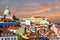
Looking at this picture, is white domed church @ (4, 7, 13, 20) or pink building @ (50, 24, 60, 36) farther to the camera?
pink building @ (50, 24, 60, 36)

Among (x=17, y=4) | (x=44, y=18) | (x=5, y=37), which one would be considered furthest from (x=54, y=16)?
(x=5, y=37)

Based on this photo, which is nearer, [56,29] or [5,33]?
[5,33]

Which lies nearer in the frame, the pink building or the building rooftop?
the building rooftop

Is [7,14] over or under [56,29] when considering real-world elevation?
over

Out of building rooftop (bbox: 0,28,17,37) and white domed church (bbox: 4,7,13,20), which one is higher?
white domed church (bbox: 4,7,13,20)

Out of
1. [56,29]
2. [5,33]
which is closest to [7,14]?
[5,33]

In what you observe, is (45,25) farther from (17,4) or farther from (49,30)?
(17,4)

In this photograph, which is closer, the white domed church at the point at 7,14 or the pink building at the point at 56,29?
the white domed church at the point at 7,14

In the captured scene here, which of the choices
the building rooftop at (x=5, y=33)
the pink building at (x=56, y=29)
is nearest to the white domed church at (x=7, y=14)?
the building rooftop at (x=5, y=33)

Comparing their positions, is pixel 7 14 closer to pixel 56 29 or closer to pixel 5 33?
pixel 5 33

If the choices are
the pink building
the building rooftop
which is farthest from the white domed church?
the pink building

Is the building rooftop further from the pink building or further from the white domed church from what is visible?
the pink building

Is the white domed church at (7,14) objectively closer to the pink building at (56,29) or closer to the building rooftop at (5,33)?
the building rooftop at (5,33)

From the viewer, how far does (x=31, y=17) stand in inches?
202
